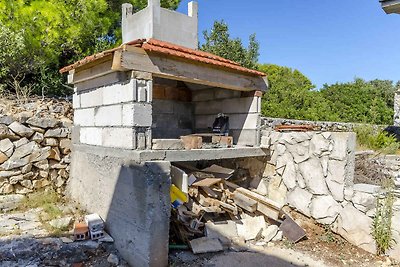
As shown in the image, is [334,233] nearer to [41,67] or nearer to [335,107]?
[41,67]

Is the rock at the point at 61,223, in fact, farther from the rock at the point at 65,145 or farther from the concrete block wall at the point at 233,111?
the concrete block wall at the point at 233,111

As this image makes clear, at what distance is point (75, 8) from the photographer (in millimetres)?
8656

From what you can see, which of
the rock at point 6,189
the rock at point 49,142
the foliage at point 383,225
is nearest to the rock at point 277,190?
the foliage at point 383,225

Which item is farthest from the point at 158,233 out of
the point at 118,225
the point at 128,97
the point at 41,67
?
the point at 41,67

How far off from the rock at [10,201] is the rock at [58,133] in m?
1.44

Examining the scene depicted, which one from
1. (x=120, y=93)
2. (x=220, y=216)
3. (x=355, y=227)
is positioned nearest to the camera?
(x=120, y=93)

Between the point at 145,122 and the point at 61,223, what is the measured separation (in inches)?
102

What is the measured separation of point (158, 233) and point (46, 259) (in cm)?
171

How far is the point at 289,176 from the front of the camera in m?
6.00

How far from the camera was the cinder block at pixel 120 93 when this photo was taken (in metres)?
4.20

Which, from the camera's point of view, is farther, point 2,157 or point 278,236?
point 2,157

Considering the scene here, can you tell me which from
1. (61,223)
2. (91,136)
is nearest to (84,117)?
(91,136)

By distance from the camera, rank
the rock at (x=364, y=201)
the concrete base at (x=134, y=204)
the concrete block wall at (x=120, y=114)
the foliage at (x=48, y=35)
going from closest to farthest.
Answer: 1. the concrete base at (x=134, y=204)
2. the concrete block wall at (x=120, y=114)
3. the rock at (x=364, y=201)
4. the foliage at (x=48, y=35)

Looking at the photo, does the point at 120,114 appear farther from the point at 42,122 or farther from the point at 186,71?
the point at 42,122
